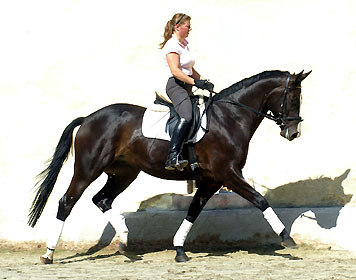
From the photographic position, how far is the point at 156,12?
1697cm

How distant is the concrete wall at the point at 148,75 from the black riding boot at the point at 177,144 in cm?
240

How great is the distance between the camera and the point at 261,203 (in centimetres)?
1012

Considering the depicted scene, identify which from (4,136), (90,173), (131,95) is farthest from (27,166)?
(90,173)

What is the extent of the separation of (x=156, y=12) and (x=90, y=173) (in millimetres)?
6897

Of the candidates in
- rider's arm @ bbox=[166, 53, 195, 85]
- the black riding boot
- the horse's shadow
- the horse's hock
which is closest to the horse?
the black riding boot

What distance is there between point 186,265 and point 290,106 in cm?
256

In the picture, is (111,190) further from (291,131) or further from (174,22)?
(291,131)

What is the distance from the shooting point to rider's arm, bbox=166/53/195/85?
10.5m

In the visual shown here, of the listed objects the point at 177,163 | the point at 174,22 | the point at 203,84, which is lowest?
the point at 177,163

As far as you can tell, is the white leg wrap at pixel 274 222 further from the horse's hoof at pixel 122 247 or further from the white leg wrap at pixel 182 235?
the horse's hoof at pixel 122 247

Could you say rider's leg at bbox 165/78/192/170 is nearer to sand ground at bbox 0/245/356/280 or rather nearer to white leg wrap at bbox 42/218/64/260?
sand ground at bbox 0/245/356/280

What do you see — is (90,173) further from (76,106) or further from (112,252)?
(76,106)

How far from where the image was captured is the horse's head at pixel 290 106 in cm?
1047

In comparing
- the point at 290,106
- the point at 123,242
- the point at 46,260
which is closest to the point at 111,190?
the point at 123,242
